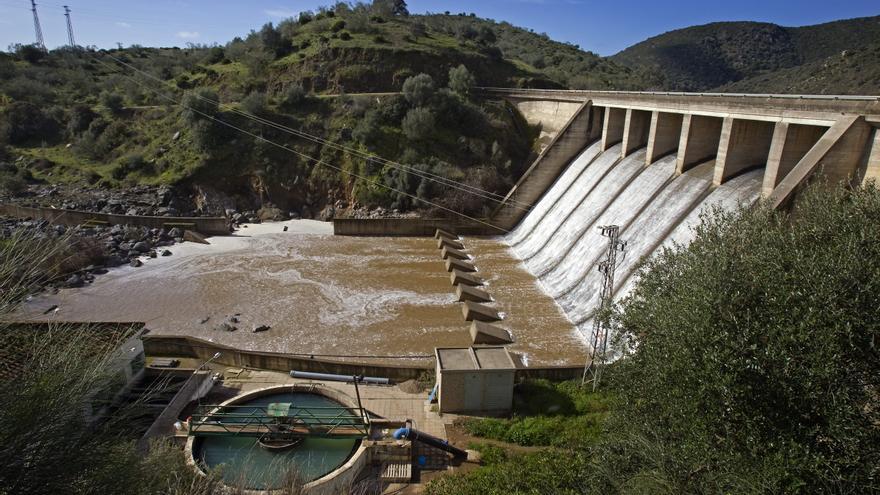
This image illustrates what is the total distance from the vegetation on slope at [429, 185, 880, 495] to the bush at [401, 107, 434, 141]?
28525 mm

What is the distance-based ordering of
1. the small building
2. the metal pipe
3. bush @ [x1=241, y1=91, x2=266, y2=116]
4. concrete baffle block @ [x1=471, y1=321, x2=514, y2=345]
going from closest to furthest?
the small building, the metal pipe, concrete baffle block @ [x1=471, y1=321, x2=514, y2=345], bush @ [x1=241, y1=91, x2=266, y2=116]

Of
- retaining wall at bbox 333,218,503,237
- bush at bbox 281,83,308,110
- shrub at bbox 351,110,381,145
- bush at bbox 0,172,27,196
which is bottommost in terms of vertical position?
retaining wall at bbox 333,218,503,237

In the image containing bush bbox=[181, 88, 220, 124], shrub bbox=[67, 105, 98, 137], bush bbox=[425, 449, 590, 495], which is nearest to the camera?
bush bbox=[425, 449, 590, 495]

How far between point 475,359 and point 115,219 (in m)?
25.3

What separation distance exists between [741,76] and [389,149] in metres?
78.4

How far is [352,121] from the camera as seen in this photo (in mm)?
37594

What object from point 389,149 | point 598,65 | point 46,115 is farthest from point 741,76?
point 46,115

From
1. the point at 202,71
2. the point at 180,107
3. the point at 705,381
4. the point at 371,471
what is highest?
the point at 202,71

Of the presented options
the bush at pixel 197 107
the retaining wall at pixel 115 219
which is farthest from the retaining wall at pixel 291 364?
the bush at pixel 197 107

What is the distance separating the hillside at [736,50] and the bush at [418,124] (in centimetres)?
4744

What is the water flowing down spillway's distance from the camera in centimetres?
1834

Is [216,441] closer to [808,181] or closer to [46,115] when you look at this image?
[808,181]

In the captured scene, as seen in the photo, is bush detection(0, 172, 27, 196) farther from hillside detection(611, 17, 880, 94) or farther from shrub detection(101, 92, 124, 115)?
hillside detection(611, 17, 880, 94)

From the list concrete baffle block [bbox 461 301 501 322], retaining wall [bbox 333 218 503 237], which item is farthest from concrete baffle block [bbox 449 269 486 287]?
retaining wall [bbox 333 218 503 237]
